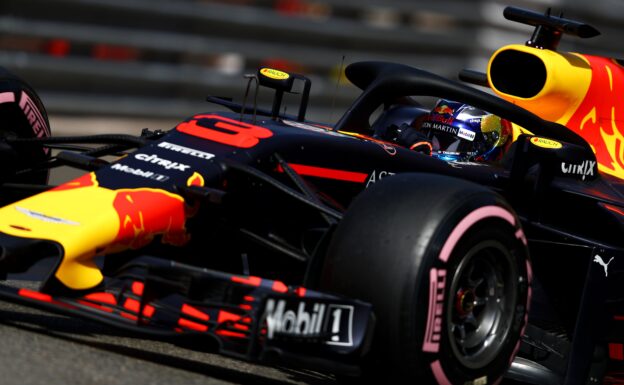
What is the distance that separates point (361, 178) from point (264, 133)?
1.57 feet

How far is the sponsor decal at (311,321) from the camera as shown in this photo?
4.22 meters

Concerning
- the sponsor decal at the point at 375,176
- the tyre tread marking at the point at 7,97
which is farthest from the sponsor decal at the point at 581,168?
the tyre tread marking at the point at 7,97

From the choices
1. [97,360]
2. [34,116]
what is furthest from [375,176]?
[34,116]

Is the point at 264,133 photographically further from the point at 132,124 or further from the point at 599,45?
the point at 599,45

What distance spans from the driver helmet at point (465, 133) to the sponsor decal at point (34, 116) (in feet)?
5.92

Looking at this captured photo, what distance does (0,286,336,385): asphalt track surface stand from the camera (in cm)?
420

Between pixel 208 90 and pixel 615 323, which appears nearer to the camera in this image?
pixel 615 323

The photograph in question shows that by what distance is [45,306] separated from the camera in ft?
14.6

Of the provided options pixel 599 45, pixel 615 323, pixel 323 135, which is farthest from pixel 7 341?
pixel 599 45

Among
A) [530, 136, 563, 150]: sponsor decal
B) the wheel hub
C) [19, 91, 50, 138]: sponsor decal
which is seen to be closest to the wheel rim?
the wheel hub

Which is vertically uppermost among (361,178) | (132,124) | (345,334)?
(361,178)

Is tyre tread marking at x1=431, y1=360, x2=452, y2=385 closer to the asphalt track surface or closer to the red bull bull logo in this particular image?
the asphalt track surface

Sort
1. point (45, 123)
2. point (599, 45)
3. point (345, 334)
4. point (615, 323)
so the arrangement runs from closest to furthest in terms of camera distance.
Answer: point (345, 334), point (615, 323), point (45, 123), point (599, 45)

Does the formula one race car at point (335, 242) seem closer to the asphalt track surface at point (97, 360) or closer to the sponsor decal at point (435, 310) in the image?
the sponsor decal at point (435, 310)
